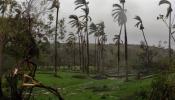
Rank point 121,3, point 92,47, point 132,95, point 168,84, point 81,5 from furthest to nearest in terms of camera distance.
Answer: point 92,47 < point 81,5 < point 121,3 < point 132,95 < point 168,84

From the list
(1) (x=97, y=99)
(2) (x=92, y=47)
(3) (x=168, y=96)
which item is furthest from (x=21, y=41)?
(2) (x=92, y=47)

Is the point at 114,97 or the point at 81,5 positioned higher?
the point at 81,5

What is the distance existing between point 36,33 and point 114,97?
8.86m

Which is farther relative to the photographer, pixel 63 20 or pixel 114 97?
pixel 63 20

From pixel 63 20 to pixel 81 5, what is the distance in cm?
1846

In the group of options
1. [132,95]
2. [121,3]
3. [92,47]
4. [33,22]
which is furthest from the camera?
[92,47]

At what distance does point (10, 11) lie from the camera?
37438 mm

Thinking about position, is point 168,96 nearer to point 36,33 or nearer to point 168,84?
point 168,84

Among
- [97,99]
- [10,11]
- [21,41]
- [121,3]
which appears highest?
[121,3]

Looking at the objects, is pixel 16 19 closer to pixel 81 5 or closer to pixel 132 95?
pixel 132 95

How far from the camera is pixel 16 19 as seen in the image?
37.2 meters

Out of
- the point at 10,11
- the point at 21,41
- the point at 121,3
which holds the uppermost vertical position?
the point at 121,3

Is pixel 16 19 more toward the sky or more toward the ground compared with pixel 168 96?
more toward the sky

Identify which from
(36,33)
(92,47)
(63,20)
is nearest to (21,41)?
(36,33)
